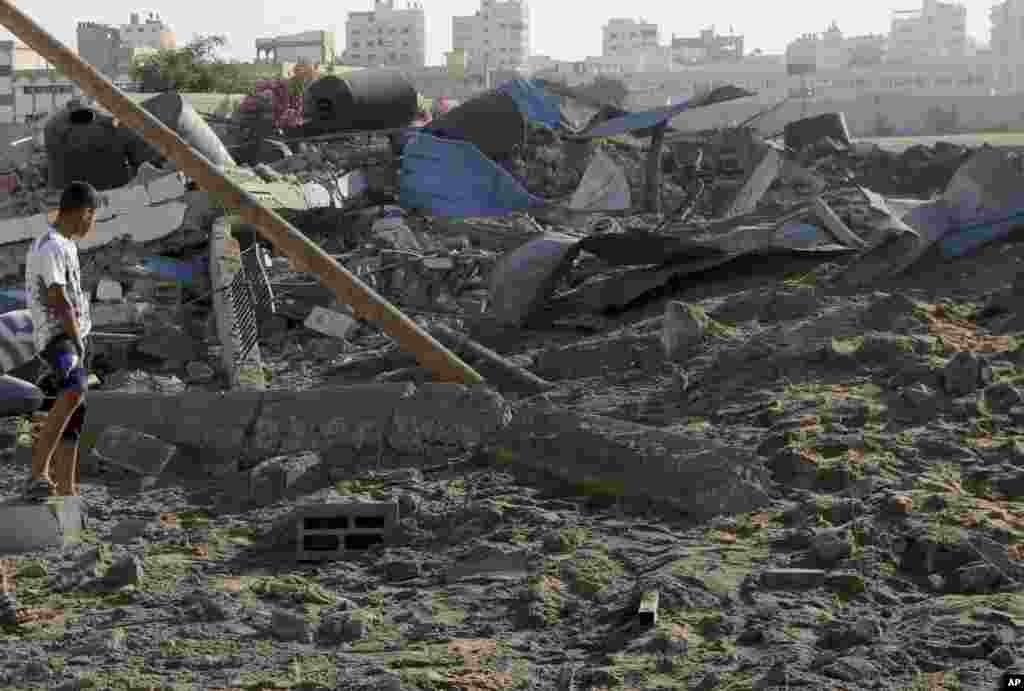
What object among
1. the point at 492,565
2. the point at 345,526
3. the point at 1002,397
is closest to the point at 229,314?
the point at 345,526

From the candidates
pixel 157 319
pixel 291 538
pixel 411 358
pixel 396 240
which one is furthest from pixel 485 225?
pixel 291 538

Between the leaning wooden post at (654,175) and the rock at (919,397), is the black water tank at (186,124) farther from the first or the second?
the rock at (919,397)

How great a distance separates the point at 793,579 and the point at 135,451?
318 cm

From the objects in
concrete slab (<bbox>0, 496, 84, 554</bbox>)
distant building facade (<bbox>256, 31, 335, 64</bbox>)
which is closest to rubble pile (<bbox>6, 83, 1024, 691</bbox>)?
concrete slab (<bbox>0, 496, 84, 554</bbox>)

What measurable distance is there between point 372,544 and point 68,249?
5.01 ft

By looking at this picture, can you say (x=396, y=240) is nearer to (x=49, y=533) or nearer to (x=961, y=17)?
(x=49, y=533)

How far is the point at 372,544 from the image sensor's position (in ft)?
17.6

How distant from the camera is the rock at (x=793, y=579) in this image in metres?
4.53

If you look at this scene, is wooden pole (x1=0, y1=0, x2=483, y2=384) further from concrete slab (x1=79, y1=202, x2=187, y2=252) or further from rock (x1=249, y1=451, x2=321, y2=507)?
concrete slab (x1=79, y1=202, x2=187, y2=252)

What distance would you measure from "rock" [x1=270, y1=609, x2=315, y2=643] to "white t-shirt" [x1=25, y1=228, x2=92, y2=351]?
1513 millimetres

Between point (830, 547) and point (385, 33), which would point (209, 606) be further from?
point (385, 33)

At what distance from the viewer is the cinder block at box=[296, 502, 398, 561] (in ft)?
17.5

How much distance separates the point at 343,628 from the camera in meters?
4.41

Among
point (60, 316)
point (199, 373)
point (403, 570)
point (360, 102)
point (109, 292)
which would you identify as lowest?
point (199, 373)
